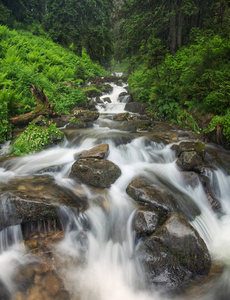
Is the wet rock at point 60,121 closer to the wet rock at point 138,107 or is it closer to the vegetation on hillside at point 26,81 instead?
the vegetation on hillside at point 26,81

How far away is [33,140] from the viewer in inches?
221

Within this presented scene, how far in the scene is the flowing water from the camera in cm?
252

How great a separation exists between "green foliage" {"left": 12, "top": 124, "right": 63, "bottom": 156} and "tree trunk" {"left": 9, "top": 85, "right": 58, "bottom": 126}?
4.14 feet

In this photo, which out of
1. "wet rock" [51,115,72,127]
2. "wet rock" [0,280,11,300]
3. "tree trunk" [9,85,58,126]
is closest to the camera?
"wet rock" [0,280,11,300]

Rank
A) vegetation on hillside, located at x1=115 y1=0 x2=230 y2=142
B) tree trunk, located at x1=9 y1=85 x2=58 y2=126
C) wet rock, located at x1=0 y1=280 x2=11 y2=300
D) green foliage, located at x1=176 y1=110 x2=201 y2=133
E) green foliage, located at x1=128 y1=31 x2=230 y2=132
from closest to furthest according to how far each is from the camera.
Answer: wet rock, located at x1=0 y1=280 x2=11 y2=300 < green foliage, located at x1=128 y1=31 x2=230 y2=132 < vegetation on hillside, located at x1=115 y1=0 x2=230 y2=142 < tree trunk, located at x1=9 y1=85 x2=58 y2=126 < green foliage, located at x1=176 y1=110 x2=201 y2=133

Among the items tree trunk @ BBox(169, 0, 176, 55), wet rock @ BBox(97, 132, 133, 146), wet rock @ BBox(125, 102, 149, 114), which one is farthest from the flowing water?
tree trunk @ BBox(169, 0, 176, 55)

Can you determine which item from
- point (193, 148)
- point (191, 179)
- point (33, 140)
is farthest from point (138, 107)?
point (191, 179)

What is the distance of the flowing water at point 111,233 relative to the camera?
2.52 metres

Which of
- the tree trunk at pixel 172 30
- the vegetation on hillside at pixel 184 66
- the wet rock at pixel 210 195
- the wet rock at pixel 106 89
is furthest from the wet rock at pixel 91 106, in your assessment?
the wet rock at pixel 210 195

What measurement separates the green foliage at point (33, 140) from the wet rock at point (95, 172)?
2.12m

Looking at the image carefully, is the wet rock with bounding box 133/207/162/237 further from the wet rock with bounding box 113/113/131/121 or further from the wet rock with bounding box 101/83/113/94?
the wet rock with bounding box 101/83/113/94

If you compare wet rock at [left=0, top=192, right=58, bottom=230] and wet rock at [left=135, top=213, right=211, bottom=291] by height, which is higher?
wet rock at [left=0, top=192, right=58, bottom=230]

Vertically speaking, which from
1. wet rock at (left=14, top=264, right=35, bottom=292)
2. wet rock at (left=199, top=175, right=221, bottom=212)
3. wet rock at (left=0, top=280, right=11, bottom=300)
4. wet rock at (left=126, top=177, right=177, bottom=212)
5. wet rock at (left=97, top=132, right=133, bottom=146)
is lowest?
wet rock at (left=199, top=175, right=221, bottom=212)

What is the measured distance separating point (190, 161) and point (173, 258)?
2512 mm
